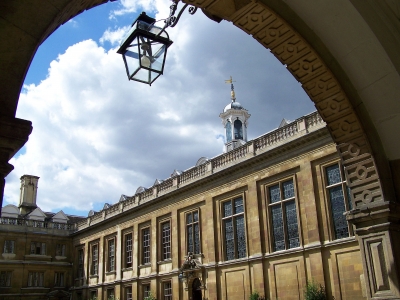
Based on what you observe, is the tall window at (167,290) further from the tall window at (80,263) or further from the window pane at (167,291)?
the tall window at (80,263)

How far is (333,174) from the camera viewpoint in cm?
2042

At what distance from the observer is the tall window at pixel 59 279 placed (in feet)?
134

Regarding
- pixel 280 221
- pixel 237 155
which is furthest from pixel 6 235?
pixel 280 221

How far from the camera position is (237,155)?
25.4 m

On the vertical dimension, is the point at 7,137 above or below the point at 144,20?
below

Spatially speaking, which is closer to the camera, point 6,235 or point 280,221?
point 280,221

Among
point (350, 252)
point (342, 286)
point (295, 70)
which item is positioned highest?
point (295, 70)

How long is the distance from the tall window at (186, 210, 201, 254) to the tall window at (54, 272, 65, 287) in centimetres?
1903

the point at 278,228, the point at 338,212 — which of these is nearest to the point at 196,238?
the point at 278,228

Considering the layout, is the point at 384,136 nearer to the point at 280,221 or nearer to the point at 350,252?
the point at 350,252

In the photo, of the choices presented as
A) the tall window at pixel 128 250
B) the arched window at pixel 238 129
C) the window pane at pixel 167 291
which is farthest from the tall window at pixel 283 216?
the arched window at pixel 238 129

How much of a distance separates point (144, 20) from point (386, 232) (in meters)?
3.97

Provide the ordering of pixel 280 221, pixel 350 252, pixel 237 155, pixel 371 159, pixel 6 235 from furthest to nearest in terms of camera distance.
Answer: pixel 6 235 → pixel 237 155 → pixel 280 221 → pixel 350 252 → pixel 371 159

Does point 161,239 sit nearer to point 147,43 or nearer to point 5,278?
point 5,278
